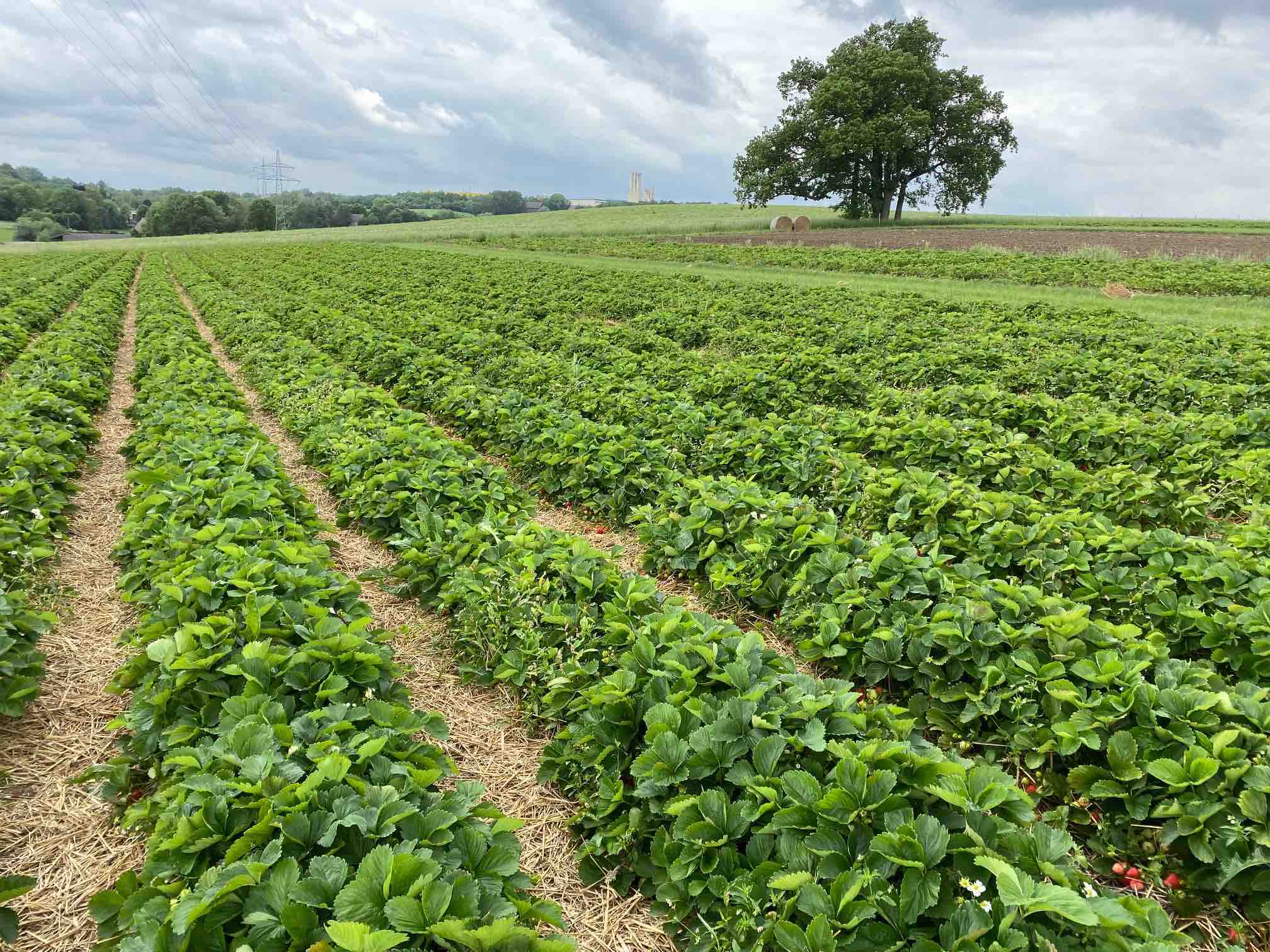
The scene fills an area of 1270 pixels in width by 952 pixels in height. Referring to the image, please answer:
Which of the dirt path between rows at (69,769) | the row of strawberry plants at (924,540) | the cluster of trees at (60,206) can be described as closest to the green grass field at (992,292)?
the row of strawberry plants at (924,540)

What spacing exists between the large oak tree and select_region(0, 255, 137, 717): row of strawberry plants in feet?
168

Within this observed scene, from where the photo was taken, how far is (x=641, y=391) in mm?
9547

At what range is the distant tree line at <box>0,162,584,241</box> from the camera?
303 feet

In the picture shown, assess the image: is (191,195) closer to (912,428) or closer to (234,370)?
(234,370)

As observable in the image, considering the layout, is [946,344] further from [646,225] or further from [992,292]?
[646,225]

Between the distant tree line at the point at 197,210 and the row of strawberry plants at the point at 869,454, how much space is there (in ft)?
290

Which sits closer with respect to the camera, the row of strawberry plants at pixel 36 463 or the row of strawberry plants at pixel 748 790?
the row of strawberry plants at pixel 748 790

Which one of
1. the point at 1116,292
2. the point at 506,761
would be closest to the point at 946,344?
the point at 506,761

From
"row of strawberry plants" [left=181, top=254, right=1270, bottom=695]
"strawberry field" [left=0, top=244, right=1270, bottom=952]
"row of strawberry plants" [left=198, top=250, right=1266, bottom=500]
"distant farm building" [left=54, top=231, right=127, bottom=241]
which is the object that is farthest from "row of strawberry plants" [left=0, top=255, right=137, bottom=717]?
"distant farm building" [left=54, top=231, right=127, bottom=241]

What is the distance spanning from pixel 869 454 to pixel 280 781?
6991mm

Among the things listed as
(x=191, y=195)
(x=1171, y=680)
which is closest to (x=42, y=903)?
(x=1171, y=680)

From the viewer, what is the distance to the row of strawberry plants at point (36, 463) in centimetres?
442

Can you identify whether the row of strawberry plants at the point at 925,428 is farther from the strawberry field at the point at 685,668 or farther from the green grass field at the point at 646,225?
the green grass field at the point at 646,225

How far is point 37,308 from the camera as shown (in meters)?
18.1
